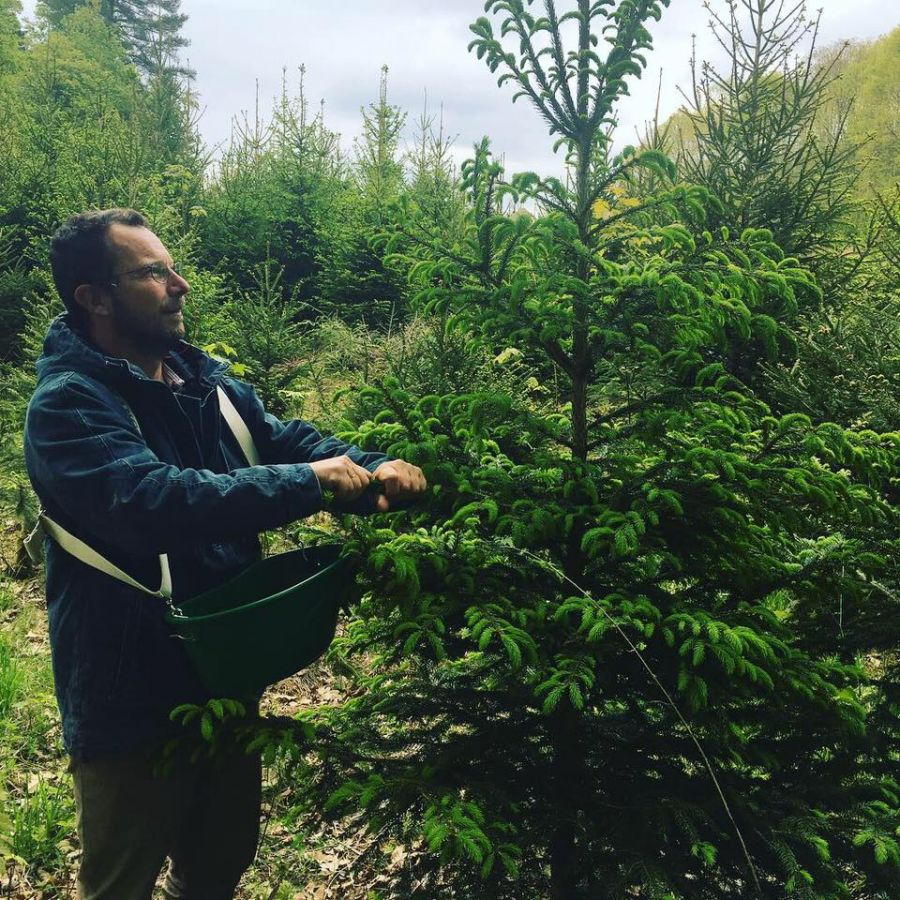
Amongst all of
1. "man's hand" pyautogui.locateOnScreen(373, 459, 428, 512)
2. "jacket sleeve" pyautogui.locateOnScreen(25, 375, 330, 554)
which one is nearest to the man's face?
"jacket sleeve" pyautogui.locateOnScreen(25, 375, 330, 554)

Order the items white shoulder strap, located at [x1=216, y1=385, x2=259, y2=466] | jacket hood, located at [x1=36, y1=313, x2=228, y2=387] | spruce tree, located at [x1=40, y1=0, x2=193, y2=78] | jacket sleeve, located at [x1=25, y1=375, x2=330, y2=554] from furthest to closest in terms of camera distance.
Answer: spruce tree, located at [x1=40, y1=0, x2=193, y2=78] → white shoulder strap, located at [x1=216, y1=385, x2=259, y2=466] → jacket hood, located at [x1=36, y1=313, x2=228, y2=387] → jacket sleeve, located at [x1=25, y1=375, x2=330, y2=554]

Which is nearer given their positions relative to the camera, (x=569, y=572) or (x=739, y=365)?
(x=569, y=572)

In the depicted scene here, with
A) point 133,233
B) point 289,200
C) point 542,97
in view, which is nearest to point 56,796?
point 133,233

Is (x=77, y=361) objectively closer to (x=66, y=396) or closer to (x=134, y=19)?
(x=66, y=396)

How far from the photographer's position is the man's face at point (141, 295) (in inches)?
93.7

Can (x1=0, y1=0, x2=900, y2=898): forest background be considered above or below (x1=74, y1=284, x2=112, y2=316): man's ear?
below

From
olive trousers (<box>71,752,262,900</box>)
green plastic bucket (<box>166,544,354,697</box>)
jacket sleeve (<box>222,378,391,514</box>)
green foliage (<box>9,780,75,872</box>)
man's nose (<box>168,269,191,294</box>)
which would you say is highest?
man's nose (<box>168,269,191,294</box>)

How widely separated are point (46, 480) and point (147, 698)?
719 mm

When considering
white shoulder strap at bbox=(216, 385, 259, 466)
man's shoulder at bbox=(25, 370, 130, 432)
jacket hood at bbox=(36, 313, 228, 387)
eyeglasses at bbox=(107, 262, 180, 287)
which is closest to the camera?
man's shoulder at bbox=(25, 370, 130, 432)

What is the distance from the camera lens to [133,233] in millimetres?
2416

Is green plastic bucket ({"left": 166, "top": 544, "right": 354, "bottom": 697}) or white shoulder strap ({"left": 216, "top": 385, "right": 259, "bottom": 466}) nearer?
green plastic bucket ({"left": 166, "top": 544, "right": 354, "bottom": 697})

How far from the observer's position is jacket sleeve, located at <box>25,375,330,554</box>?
1.94 meters

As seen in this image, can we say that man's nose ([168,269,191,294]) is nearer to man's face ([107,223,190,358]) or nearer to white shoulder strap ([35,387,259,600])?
man's face ([107,223,190,358])

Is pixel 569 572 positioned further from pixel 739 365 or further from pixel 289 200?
pixel 289 200
